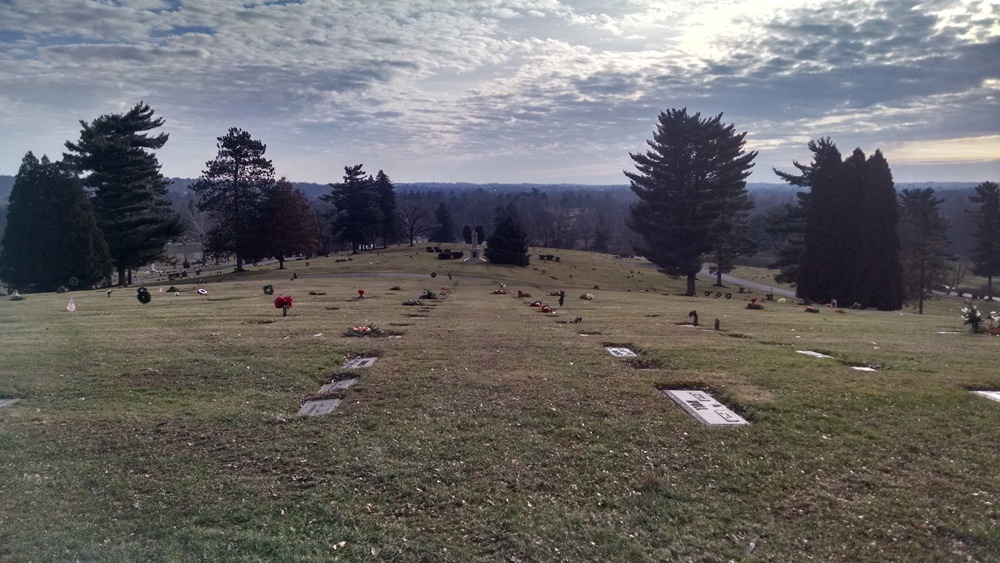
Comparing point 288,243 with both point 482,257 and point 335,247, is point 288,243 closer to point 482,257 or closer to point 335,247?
point 482,257

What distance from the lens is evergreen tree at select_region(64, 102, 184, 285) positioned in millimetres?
41438

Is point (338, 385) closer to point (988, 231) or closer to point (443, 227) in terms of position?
point (988, 231)

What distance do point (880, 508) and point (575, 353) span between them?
5.82m

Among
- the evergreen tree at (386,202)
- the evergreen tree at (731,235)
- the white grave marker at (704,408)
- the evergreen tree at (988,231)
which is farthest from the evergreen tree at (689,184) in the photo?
the evergreen tree at (386,202)

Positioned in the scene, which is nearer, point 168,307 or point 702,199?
point 168,307

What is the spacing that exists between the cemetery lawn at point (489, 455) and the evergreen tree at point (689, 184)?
30.5m

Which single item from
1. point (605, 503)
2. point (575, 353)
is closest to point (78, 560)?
point (605, 503)

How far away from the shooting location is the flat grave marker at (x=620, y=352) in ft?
33.0

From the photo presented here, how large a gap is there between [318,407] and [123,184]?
42932mm

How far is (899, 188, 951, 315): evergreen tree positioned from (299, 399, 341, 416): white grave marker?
149 ft

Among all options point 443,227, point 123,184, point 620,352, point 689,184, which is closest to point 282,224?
point 123,184

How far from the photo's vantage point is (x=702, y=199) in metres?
40.2

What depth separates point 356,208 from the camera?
2783 inches

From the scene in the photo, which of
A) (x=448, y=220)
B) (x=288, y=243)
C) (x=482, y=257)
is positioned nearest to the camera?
(x=288, y=243)
